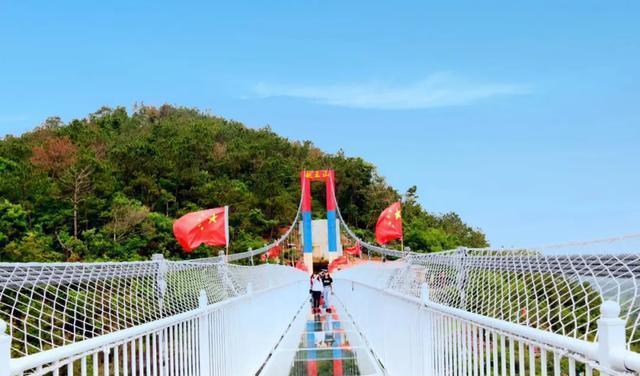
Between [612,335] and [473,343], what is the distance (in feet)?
4.15

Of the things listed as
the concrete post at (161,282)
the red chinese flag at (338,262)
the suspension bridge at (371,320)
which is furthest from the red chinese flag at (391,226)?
the concrete post at (161,282)

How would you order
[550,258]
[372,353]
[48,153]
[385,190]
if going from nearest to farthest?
[550,258]
[372,353]
[48,153]
[385,190]

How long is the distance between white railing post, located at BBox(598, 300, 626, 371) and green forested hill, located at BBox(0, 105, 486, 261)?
1924 cm

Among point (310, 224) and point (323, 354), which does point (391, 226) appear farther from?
point (310, 224)

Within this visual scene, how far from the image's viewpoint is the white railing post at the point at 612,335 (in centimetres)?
127

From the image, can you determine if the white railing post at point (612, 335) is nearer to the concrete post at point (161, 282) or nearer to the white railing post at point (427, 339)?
the white railing post at point (427, 339)

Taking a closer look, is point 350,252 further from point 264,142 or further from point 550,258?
point 550,258

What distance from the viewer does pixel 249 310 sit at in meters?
5.13

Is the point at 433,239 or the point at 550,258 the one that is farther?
the point at 433,239

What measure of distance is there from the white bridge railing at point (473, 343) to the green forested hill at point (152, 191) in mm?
16018

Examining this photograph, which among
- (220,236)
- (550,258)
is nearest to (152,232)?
(220,236)

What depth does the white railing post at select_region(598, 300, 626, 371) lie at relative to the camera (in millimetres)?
1267

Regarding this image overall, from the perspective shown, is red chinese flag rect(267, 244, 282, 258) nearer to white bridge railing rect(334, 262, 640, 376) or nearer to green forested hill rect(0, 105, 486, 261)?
green forested hill rect(0, 105, 486, 261)

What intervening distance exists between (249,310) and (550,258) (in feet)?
10.8
